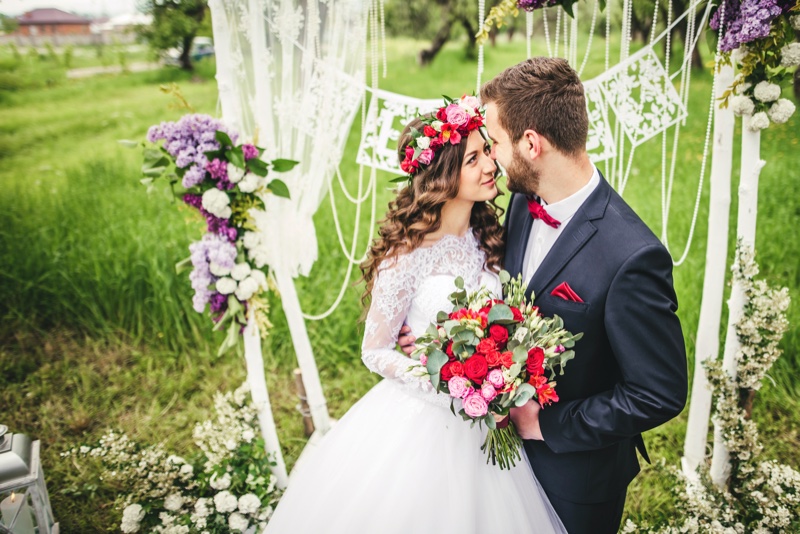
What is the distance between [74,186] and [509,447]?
5.91 meters

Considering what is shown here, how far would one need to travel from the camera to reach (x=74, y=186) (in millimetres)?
6152

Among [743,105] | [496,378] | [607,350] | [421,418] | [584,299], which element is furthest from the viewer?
[743,105]

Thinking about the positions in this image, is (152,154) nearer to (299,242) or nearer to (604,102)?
(299,242)

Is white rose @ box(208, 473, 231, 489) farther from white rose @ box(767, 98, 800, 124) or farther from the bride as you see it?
white rose @ box(767, 98, 800, 124)

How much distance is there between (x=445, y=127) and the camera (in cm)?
236

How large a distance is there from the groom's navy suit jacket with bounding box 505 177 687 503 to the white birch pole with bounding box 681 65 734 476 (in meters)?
1.06

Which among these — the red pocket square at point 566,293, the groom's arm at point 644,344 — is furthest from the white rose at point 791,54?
the red pocket square at point 566,293

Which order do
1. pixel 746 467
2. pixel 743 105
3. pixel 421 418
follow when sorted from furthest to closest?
pixel 746 467 → pixel 743 105 → pixel 421 418

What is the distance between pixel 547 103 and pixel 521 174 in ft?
0.93

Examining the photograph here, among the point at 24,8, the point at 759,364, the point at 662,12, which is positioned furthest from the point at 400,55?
the point at 759,364

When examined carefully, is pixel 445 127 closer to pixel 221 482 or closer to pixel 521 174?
pixel 521 174

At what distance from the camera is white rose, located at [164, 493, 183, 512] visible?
294 cm

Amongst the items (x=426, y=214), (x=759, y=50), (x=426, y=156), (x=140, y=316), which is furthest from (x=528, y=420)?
(x=140, y=316)

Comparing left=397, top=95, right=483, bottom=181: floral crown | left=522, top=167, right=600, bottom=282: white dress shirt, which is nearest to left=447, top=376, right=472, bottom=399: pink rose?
left=522, top=167, right=600, bottom=282: white dress shirt
